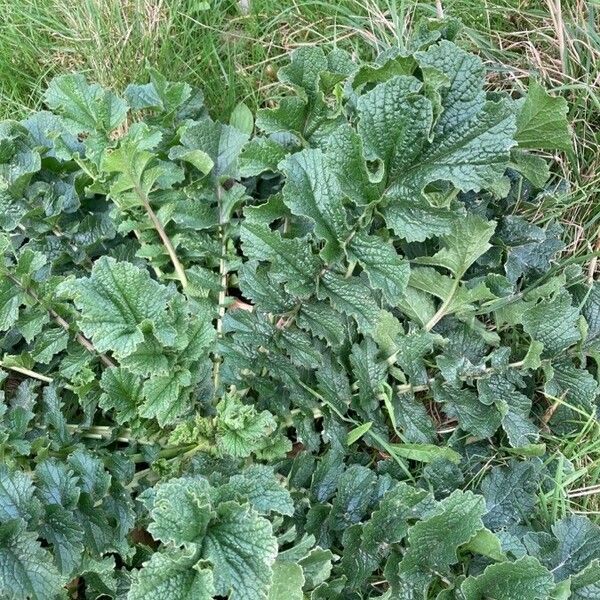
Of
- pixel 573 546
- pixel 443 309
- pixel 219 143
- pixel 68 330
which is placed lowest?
pixel 573 546

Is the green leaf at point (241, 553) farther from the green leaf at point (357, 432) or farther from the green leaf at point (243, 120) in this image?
the green leaf at point (243, 120)

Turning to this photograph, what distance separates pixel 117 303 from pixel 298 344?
465mm

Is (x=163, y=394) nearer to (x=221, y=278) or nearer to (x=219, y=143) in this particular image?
(x=221, y=278)

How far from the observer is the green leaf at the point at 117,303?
1.68 meters

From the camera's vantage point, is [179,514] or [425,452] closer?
[179,514]

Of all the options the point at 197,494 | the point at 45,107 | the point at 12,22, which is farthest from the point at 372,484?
the point at 12,22

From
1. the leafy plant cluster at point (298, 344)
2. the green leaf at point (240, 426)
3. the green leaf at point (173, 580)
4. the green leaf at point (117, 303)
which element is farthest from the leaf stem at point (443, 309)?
the green leaf at point (173, 580)

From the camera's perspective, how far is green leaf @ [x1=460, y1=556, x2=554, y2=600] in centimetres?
164

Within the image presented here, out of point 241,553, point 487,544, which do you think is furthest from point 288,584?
point 487,544

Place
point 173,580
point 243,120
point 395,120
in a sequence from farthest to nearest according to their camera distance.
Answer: point 243,120 < point 395,120 < point 173,580

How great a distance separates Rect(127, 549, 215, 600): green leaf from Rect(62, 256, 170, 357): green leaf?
0.42 m

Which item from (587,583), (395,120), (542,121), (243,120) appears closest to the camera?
(395,120)

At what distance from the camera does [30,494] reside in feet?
5.73

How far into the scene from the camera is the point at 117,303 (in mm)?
1724
